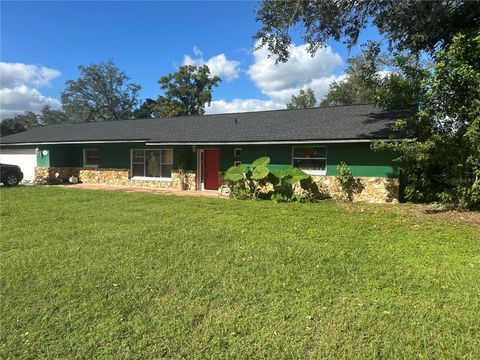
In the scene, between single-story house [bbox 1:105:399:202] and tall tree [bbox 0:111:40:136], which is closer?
single-story house [bbox 1:105:399:202]

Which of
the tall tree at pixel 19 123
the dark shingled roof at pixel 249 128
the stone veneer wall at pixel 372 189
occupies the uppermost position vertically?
the tall tree at pixel 19 123

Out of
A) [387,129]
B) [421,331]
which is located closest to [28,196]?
[387,129]

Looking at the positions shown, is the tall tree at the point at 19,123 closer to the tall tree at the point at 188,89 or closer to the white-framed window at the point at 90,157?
the tall tree at the point at 188,89

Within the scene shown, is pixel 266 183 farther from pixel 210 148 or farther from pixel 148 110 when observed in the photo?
pixel 148 110

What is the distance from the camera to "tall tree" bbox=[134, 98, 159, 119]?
51688 millimetres

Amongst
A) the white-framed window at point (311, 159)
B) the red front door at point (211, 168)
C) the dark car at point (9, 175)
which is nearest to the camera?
the white-framed window at point (311, 159)

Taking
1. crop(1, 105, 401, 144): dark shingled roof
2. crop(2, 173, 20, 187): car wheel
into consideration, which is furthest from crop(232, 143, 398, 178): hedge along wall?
crop(2, 173, 20, 187): car wheel

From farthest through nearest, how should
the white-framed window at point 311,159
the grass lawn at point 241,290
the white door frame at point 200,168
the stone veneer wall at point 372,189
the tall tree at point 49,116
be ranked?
1. the tall tree at point 49,116
2. the white door frame at point 200,168
3. the white-framed window at point 311,159
4. the stone veneer wall at point 372,189
5. the grass lawn at point 241,290

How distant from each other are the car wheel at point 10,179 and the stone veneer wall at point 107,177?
1.88 metres

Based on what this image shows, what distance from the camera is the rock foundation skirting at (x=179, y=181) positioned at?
39.7ft

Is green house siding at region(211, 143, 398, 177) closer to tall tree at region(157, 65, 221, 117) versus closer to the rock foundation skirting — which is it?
the rock foundation skirting

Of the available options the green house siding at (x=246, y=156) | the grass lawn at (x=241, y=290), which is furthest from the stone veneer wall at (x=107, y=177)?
the grass lawn at (x=241, y=290)

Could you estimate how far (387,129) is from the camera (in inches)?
477

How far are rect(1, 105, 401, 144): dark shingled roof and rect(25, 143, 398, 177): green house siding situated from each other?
0.51m
